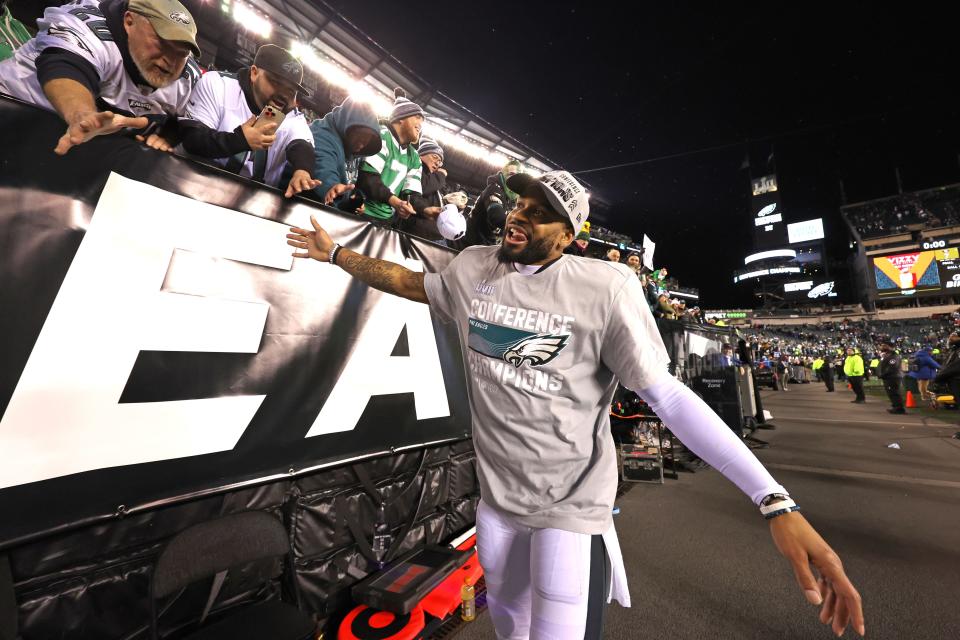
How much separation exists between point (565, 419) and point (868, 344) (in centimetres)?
4526

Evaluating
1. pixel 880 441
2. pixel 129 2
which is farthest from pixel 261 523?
pixel 880 441

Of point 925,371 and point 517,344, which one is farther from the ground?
point 517,344

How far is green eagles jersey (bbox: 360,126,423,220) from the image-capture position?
3061 mm

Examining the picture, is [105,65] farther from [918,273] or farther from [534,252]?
[918,273]

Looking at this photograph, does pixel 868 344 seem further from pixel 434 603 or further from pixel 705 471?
pixel 434 603

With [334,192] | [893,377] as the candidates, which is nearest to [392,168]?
[334,192]

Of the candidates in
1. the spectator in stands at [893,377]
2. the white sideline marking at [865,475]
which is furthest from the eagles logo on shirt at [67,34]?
the spectator in stands at [893,377]

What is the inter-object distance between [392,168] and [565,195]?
2204mm

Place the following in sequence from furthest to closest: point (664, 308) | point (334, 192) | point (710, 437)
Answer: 1. point (664, 308)
2. point (334, 192)
3. point (710, 437)

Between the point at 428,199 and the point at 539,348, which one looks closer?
the point at 539,348

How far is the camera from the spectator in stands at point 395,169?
9.72 feet

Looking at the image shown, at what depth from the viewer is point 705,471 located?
5.69 meters

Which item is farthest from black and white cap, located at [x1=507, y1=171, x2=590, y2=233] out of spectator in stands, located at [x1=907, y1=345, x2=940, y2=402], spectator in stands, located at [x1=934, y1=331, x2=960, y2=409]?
spectator in stands, located at [x1=907, y1=345, x2=940, y2=402]

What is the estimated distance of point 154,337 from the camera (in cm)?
169
